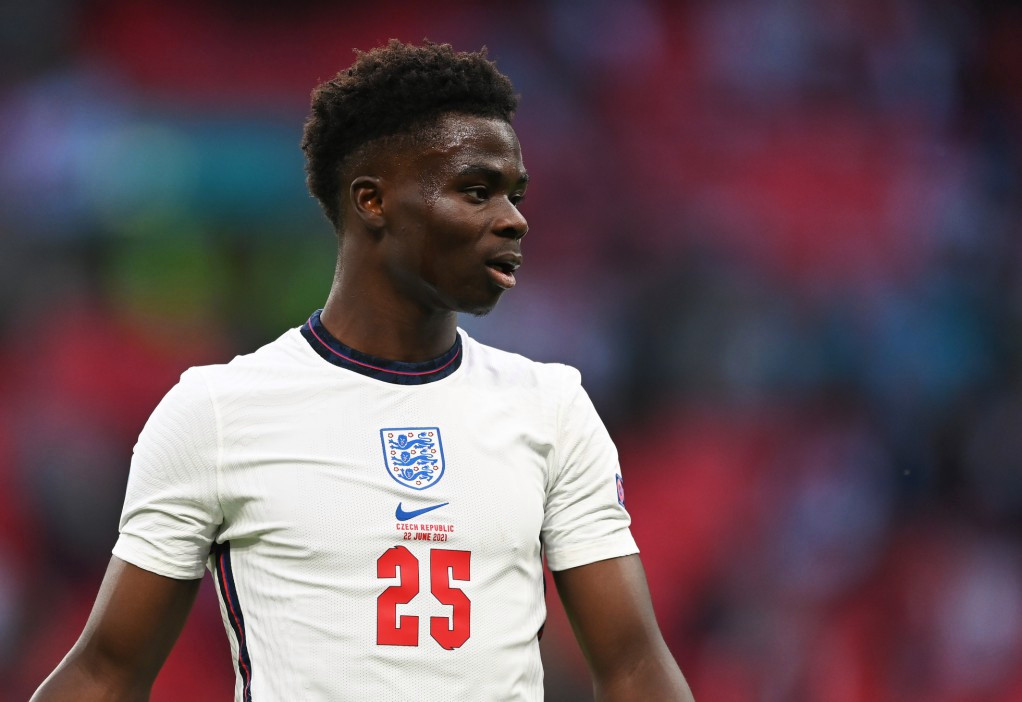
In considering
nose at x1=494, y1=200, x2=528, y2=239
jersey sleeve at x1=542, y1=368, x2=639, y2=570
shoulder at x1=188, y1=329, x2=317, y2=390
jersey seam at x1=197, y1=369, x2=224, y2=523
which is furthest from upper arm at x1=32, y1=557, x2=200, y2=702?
nose at x1=494, y1=200, x2=528, y2=239

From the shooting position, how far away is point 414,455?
86.1 inches

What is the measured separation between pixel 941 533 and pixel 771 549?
725 millimetres

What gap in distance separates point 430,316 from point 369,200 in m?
0.23

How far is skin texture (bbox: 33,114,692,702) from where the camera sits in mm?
2139

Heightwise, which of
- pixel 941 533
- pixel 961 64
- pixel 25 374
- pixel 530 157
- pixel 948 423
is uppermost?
pixel 961 64

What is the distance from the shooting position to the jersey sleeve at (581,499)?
7.41 feet

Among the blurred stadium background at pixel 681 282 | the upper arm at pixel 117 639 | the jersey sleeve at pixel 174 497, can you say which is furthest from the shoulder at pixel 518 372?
the blurred stadium background at pixel 681 282

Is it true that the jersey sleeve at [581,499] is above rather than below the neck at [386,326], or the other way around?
below

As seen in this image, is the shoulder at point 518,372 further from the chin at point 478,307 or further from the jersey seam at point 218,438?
the jersey seam at point 218,438

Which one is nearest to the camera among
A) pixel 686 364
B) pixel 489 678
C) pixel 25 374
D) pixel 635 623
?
pixel 489 678

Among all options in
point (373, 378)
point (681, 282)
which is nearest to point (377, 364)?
point (373, 378)

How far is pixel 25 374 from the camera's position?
478 cm

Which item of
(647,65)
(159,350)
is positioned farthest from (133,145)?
(647,65)

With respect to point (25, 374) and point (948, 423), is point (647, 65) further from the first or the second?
point (25, 374)
